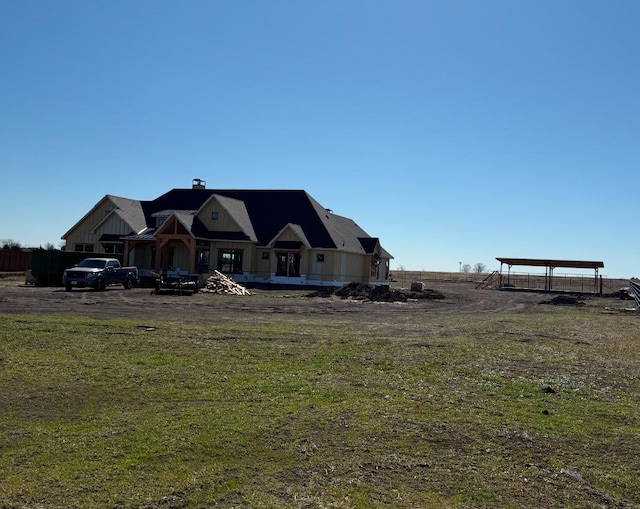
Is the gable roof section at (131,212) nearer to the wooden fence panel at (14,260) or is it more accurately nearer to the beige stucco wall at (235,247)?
the beige stucco wall at (235,247)

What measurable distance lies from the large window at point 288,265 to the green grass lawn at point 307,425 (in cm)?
3626

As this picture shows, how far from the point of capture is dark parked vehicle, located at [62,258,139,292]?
35719 millimetres

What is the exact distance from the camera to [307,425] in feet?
24.9

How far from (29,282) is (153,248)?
474 inches

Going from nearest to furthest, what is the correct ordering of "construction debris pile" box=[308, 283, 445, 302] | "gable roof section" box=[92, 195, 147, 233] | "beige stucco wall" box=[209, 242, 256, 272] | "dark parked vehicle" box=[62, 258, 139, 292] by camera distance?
"dark parked vehicle" box=[62, 258, 139, 292] → "construction debris pile" box=[308, 283, 445, 302] → "beige stucco wall" box=[209, 242, 256, 272] → "gable roof section" box=[92, 195, 147, 233]

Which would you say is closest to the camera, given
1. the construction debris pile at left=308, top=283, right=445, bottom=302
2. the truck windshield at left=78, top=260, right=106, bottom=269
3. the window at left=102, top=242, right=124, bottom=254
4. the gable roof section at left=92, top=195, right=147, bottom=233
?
the truck windshield at left=78, top=260, right=106, bottom=269

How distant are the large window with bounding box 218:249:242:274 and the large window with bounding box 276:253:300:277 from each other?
324 cm

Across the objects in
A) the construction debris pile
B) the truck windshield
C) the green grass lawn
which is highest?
the truck windshield

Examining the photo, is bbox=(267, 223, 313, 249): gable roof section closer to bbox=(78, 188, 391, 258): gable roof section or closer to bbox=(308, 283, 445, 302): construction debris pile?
bbox=(78, 188, 391, 258): gable roof section

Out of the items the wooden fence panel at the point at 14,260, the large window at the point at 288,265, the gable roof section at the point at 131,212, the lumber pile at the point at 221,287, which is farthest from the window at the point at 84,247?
the lumber pile at the point at 221,287

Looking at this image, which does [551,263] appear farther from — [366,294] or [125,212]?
[125,212]


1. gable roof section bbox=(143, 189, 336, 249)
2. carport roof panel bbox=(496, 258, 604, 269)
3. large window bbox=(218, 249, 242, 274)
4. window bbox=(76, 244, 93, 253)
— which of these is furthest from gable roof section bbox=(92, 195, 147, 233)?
carport roof panel bbox=(496, 258, 604, 269)

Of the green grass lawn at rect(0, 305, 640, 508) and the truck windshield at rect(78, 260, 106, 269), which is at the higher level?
the truck windshield at rect(78, 260, 106, 269)

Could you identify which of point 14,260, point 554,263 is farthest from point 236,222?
point 554,263
